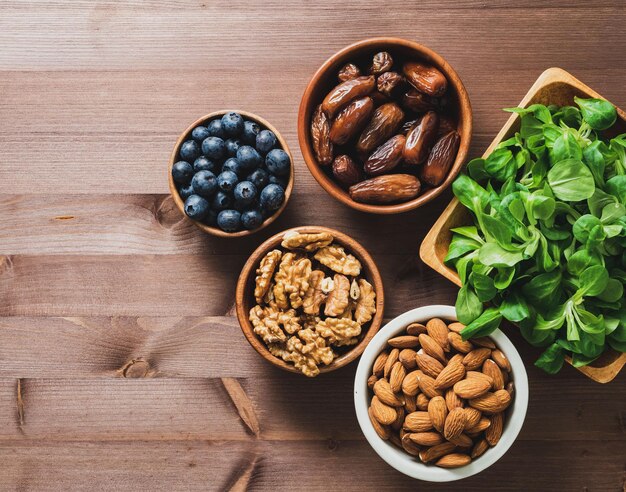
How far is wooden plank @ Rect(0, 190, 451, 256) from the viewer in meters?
1.20

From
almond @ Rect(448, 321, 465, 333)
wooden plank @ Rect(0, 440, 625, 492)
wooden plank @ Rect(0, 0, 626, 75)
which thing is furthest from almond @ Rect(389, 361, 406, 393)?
wooden plank @ Rect(0, 0, 626, 75)

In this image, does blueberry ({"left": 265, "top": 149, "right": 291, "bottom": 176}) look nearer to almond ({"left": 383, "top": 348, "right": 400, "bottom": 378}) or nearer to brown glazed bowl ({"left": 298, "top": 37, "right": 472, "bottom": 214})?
brown glazed bowl ({"left": 298, "top": 37, "right": 472, "bottom": 214})

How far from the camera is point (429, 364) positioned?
41.4 inches

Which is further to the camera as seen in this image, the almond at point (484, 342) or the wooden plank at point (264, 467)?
the wooden plank at point (264, 467)

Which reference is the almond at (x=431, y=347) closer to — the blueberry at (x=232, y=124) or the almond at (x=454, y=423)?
the almond at (x=454, y=423)

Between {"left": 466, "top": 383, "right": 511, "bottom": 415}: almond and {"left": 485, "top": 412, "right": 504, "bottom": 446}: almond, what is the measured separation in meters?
0.02

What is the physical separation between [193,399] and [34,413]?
12.2 inches

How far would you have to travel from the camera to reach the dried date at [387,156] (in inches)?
42.3

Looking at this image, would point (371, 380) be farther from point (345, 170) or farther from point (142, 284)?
point (142, 284)

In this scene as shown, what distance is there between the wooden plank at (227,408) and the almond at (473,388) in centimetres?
23

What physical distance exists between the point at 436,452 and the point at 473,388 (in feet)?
0.40

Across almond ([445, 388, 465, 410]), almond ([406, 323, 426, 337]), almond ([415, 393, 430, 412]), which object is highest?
almond ([406, 323, 426, 337])

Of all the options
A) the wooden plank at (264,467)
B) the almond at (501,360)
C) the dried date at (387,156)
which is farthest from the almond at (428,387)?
the dried date at (387,156)

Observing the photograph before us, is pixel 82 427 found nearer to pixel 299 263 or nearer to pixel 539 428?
pixel 299 263
